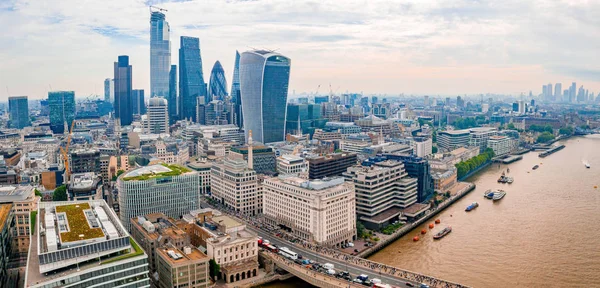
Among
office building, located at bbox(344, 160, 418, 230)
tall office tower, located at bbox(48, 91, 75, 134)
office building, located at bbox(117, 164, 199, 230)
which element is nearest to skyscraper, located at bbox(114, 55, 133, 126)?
tall office tower, located at bbox(48, 91, 75, 134)

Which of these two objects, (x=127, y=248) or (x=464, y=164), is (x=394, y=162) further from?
(x=127, y=248)

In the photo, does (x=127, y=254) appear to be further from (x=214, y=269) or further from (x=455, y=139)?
(x=455, y=139)

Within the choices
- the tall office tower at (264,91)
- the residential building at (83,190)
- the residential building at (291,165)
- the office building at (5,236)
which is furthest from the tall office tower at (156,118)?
the office building at (5,236)

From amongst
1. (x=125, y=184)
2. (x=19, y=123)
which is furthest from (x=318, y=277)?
(x=19, y=123)

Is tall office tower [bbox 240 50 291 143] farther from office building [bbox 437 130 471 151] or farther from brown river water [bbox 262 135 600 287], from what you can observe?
brown river water [bbox 262 135 600 287]

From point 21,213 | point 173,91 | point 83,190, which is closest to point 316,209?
point 21,213
